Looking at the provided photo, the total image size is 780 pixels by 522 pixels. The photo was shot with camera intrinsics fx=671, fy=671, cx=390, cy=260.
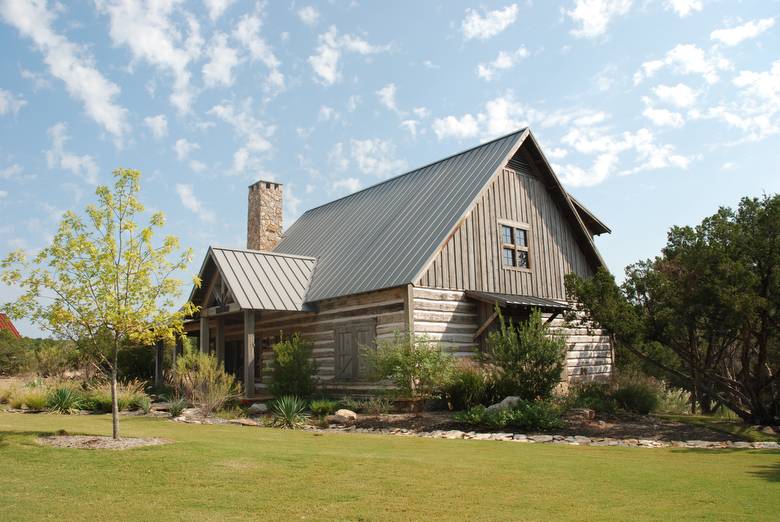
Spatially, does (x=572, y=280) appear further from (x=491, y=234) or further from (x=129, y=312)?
(x=129, y=312)

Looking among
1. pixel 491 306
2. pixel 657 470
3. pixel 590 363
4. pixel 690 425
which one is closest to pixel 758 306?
pixel 690 425

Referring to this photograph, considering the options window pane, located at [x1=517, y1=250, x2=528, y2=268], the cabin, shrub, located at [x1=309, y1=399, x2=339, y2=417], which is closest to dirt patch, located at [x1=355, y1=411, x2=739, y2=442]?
shrub, located at [x1=309, y1=399, x2=339, y2=417]

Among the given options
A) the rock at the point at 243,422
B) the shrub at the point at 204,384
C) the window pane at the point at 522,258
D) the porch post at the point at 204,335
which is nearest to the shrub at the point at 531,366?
the rock at the point at 243,422

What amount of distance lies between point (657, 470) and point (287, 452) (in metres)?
5.25

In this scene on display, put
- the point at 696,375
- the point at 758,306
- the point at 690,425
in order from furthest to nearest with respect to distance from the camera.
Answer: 1. the point at 696,375
2. the point at 690,425
3. the point at 758,306

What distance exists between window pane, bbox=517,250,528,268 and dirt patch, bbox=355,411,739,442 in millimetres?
7145

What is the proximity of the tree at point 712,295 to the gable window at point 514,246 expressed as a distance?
5.09 meters

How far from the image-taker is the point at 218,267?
21.1m

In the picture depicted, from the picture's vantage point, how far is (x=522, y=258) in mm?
22266

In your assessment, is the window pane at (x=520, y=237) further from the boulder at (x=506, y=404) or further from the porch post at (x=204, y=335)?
the porch post at (x=204, y=335)

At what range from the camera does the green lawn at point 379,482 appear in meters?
6.77

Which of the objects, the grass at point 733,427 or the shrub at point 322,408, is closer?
the grass at point 733,427

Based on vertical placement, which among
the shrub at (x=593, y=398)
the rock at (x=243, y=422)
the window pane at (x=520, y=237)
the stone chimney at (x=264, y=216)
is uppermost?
the stone chimney at (x=264, y=216)

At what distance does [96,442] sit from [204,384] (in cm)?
768
